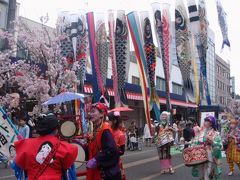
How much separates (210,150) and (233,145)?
396cm

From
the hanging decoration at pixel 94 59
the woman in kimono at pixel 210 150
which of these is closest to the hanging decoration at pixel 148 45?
the hanging decoration at pixel 94 59

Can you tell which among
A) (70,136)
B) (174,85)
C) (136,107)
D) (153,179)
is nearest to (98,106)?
(70,136)

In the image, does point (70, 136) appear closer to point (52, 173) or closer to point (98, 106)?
point (98, 106)

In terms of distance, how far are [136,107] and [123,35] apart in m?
19.6

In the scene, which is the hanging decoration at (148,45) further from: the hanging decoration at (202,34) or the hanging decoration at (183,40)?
the hanging decoration at (202,34)

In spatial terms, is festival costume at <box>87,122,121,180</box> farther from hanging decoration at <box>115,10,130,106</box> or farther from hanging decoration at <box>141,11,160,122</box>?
hanging decoration at <box>115,10,130,106</box>

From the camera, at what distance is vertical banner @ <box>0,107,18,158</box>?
548 cm

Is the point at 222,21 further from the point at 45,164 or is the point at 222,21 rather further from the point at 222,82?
the point at 222,82

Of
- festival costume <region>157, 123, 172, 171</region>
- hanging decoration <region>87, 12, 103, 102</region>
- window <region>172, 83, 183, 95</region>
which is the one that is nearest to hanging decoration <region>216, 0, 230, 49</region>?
hanging decoration <region>87, 12, 103, 102</region>

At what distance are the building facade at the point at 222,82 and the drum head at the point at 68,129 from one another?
220 ft

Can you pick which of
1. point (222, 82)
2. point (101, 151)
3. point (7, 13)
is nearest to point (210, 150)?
point (101, 151)

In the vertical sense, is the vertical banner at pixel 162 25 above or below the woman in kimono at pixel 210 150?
above

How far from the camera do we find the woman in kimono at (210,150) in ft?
25.5

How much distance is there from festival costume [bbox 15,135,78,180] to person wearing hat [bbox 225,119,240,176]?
26.8 ft
